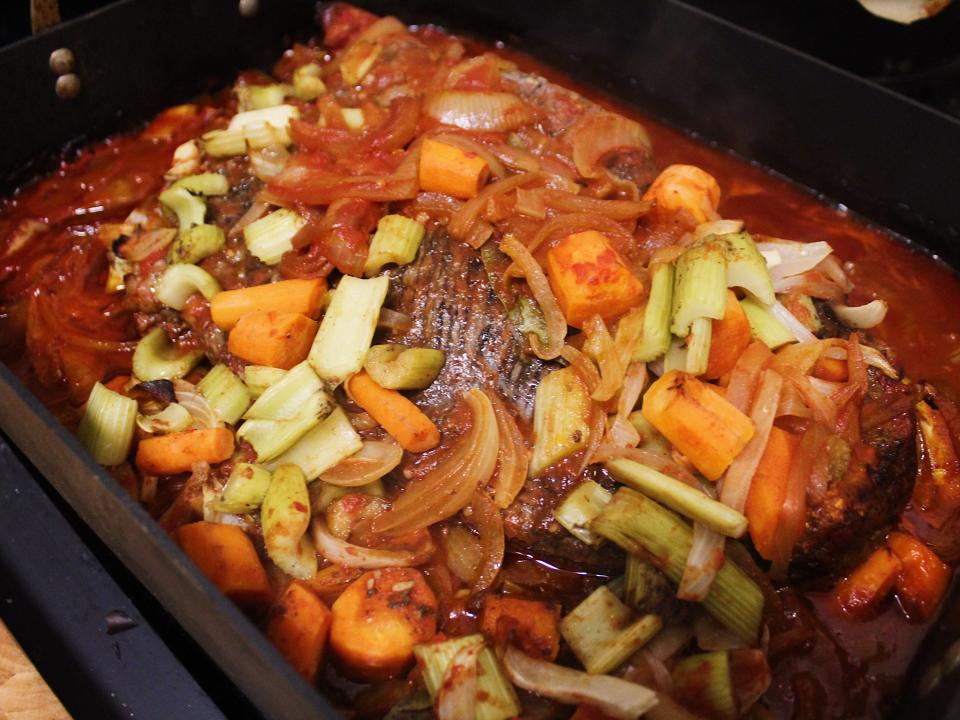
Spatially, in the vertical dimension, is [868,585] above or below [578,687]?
above

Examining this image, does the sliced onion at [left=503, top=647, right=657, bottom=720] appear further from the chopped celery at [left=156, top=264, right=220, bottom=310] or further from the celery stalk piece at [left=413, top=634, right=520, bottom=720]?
the chopped celery at [left=156, top=264, right=220, bottom=310]

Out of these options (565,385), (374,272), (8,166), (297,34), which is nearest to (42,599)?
(374,272)

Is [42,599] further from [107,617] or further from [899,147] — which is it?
[899,147]

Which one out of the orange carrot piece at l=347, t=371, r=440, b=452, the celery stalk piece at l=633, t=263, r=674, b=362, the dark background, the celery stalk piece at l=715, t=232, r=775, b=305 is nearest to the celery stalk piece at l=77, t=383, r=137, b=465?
the orange carrot piece at l=347, t=371, r=440, b=452

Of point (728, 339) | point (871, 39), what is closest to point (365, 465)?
point (728, 339)

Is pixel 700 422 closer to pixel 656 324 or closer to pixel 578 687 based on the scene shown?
pixel 656 324

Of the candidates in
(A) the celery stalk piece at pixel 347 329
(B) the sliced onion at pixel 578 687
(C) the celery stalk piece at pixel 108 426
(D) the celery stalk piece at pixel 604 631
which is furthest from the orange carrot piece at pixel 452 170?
(B) the sliced onion at pixel 578 687
